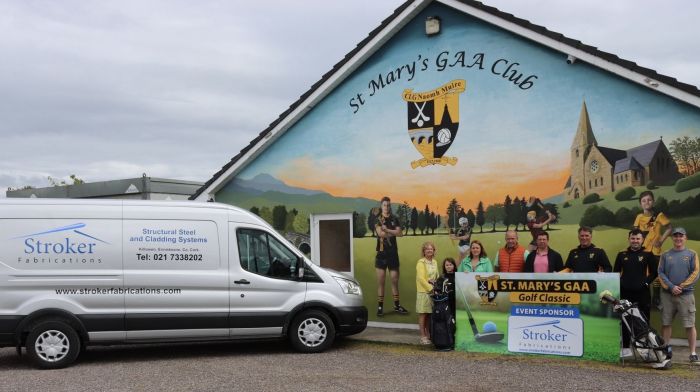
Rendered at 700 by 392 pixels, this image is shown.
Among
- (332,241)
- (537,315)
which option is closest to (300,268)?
(332,241)

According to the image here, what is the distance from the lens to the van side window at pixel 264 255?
32.9 ft

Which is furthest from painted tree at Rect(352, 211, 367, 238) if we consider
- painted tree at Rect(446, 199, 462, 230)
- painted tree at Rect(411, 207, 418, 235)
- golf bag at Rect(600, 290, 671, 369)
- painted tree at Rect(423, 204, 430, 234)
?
golf bag at Rect(600, 290, 671, 369)

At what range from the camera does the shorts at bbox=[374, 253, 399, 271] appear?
12.3 metres

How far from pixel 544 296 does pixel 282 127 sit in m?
6.32

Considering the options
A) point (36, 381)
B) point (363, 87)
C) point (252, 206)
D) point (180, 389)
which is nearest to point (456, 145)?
point (363, 87)

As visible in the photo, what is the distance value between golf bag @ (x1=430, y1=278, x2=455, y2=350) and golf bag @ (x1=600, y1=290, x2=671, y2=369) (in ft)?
7.53

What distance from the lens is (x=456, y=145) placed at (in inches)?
453

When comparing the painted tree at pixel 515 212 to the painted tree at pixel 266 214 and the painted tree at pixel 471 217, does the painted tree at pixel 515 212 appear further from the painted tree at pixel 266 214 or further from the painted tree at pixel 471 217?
the painted tree at pixel 266 214

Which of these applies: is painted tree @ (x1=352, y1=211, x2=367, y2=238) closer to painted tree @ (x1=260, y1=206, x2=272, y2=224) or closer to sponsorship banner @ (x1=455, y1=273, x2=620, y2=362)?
painted tree @ (x1=260, y1=206, x2=272, y2=224)

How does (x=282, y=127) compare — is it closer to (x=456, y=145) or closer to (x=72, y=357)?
(x=456, y=145)

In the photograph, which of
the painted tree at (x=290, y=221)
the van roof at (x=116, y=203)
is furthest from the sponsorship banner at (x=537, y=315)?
the painted tree at (x=290, y=221)

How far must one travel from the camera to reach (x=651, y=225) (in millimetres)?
9562

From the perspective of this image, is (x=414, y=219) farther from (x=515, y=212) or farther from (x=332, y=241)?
(x=332, y=241)

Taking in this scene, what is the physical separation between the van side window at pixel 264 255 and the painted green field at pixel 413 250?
8.77ft
